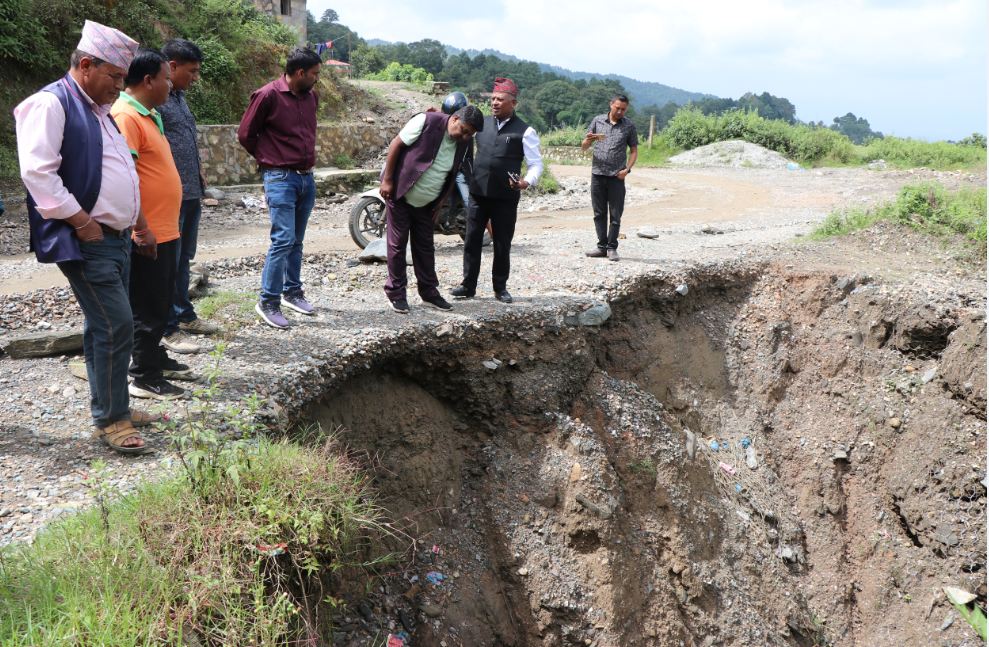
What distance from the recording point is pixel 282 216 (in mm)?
5008

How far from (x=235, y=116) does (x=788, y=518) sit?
457 inches

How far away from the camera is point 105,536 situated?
2.73m

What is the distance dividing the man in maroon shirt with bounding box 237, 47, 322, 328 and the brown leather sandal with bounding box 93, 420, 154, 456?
1.69 metres

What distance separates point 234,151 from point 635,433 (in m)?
9.58

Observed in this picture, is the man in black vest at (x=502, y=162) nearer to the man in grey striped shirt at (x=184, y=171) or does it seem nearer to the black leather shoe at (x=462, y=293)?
the black leather shoe at (x=462, y=293)

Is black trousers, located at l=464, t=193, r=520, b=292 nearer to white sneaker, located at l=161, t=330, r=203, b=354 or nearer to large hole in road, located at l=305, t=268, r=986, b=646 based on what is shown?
large hole in road, located at l=305, t=268, r=986, b=646

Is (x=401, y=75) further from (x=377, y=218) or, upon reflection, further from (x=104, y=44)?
(x=104, y=44)

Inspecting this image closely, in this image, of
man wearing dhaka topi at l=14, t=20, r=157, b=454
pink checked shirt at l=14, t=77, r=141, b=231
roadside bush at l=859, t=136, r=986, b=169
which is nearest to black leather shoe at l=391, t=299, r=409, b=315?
man wearing dhaka topi at l=14, t=20, r=157, b=454

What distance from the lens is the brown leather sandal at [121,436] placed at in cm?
346

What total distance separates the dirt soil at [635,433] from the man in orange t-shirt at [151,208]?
14.4 inches

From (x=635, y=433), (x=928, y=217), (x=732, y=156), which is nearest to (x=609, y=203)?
(x=635, y=433)

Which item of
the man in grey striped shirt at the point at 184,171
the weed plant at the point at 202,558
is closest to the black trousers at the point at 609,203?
the man in grey striped shirt at the point at 184,171

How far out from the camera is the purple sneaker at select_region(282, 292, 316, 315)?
5469 millimetres

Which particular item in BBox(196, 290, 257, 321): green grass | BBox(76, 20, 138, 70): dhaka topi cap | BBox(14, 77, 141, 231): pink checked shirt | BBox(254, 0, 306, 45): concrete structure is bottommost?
BBox(196, 290, 257, 321): green grass
